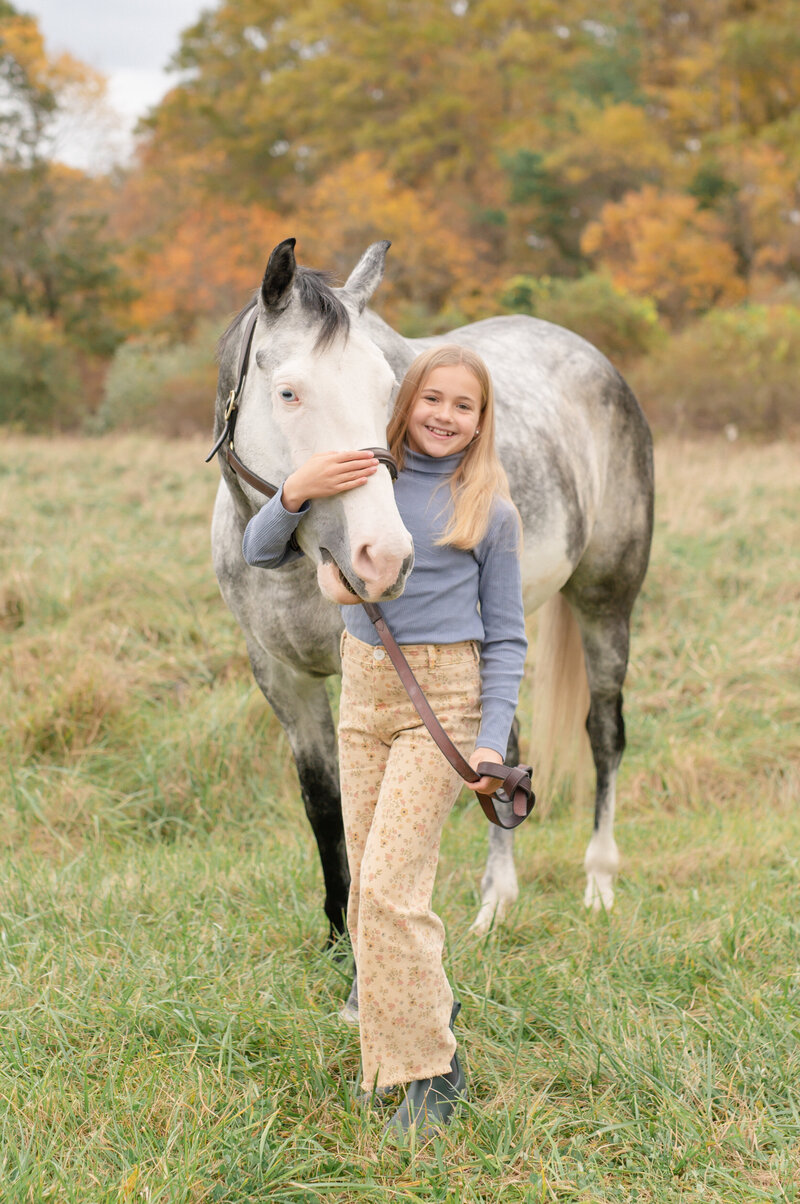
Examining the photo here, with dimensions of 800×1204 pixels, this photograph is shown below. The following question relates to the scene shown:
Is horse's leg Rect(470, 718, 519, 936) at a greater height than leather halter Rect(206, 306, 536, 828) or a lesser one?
lesser

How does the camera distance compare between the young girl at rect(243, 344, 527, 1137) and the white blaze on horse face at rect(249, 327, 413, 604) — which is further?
the young girl at rect(243, 344, 527, 1137)

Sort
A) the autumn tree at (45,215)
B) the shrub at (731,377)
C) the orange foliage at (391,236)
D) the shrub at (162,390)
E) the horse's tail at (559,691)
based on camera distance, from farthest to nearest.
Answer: the orange foliage at (391,236) < the autumn tree at (45,215) < the shrub at (162,390) < the shrub at (731,377) < the horse's tail at (559,691)

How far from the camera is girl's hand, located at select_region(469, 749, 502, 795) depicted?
1.81m

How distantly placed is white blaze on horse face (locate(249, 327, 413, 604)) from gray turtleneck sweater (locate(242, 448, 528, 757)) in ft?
0.37

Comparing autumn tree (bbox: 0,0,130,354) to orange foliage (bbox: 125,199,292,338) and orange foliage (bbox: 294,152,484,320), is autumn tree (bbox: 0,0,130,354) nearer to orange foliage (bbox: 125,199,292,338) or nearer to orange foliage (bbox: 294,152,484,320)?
orange foliage (bbox: 125,199,292,338)

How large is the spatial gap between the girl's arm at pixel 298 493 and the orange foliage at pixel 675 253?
18342 millimetres

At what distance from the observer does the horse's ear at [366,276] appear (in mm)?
2076

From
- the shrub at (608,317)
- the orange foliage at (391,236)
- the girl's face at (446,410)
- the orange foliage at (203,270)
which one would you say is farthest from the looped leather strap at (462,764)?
the orange foliage at (203,270)

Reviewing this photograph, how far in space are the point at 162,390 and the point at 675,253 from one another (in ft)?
33.7

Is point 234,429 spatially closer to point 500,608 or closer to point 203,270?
point 500,608

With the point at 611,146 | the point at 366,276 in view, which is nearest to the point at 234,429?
the point at 366,276

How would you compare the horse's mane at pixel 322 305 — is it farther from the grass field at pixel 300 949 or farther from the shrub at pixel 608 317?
the shrub at pixel 608 317

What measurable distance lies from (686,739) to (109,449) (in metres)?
9.11

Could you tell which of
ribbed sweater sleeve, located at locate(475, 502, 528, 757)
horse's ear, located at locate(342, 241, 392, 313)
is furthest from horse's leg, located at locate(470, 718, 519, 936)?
horse's ear, located at locate(342, 241, 392, 313)
